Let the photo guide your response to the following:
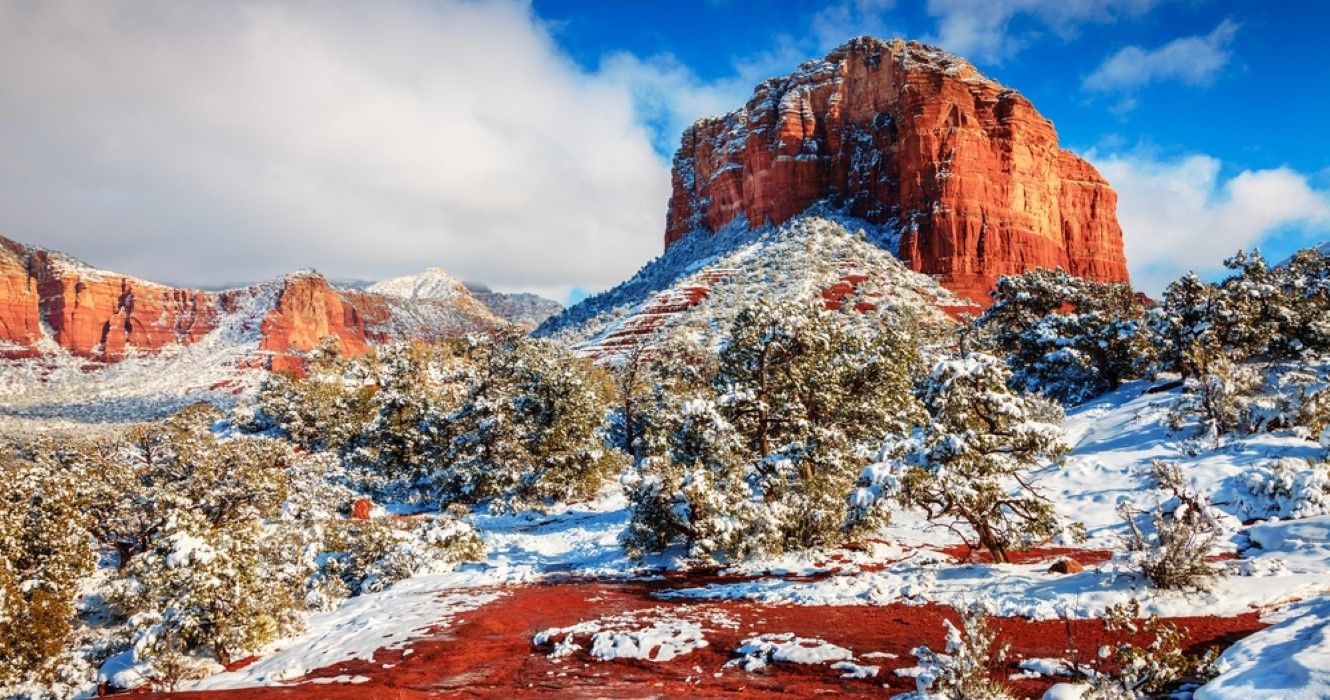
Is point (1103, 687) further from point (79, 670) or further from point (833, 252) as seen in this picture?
point (833, 252)

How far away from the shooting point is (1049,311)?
37469 mm

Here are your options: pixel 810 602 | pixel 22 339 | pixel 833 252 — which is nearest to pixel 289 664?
pixel 810 602

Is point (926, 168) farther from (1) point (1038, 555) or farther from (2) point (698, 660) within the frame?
(2) point (698, 660)

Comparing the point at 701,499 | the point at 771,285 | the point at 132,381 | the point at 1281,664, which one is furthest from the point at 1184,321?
the point at 132,381

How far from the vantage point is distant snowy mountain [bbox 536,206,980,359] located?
89062 millimetres

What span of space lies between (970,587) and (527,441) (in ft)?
80.9

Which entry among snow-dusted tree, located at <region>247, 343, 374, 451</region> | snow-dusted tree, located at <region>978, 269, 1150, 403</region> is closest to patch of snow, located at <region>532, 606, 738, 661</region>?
snow-dusted tree, located at <region>978, 269, 1150, 403</region>

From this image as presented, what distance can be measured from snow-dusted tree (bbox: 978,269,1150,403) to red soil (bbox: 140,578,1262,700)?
2643 centimetres

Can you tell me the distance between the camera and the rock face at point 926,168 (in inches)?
4619

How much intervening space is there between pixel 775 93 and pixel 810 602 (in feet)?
490

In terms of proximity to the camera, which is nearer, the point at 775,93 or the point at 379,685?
the point at 379,685

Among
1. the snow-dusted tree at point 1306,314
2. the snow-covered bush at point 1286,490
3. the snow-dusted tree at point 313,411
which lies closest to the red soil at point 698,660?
the snow-covered bush at point 1286,490

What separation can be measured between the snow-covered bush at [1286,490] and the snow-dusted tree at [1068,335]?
1719cm

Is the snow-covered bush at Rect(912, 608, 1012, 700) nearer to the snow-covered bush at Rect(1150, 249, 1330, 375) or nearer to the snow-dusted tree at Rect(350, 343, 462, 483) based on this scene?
the snow-covered bush at Rect(1150, 249, 1330, 375)
